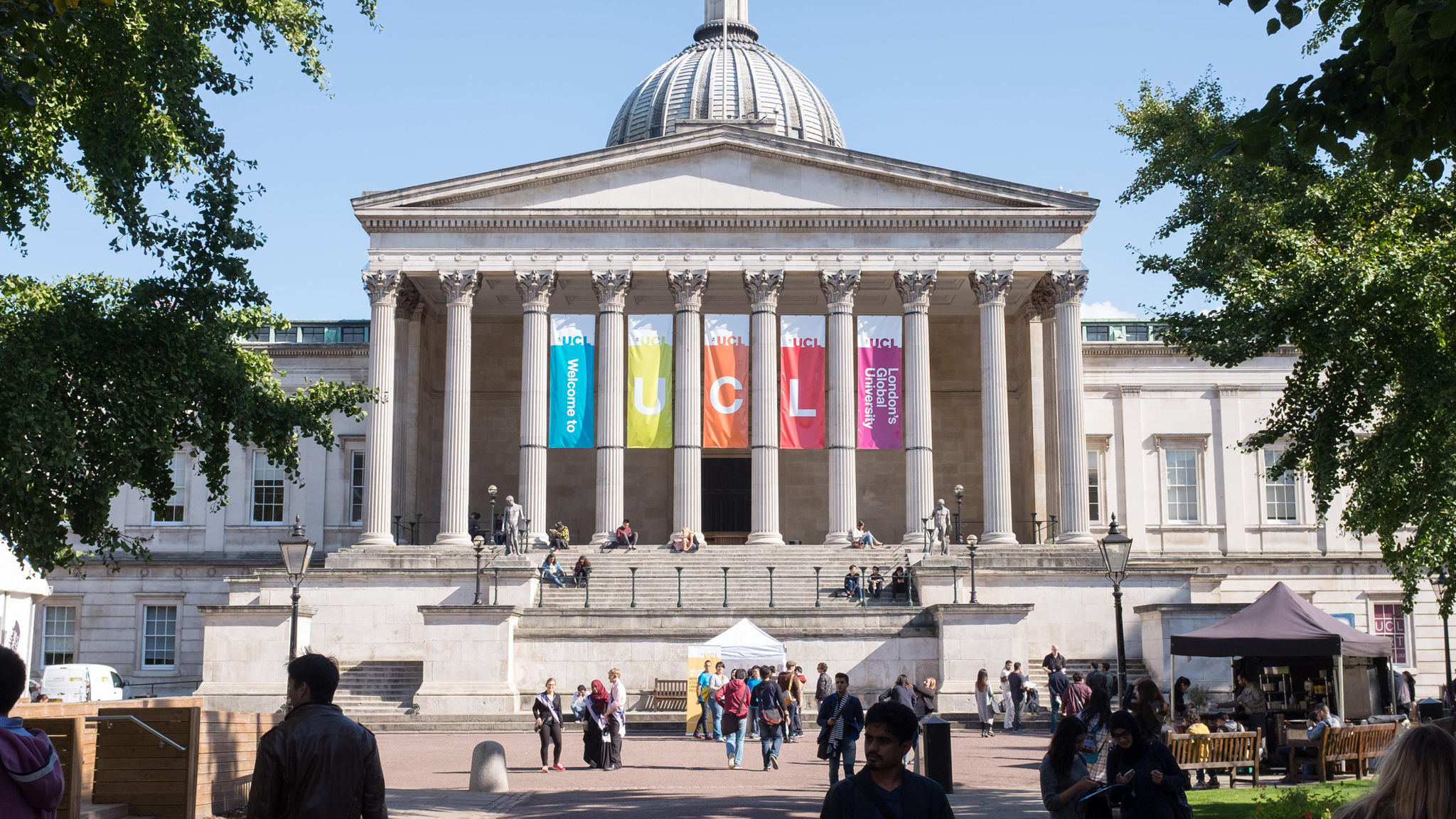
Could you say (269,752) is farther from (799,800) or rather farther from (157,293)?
(157,293)

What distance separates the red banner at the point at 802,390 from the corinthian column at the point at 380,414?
1231 cm

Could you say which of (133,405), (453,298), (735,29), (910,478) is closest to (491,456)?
(453,298)

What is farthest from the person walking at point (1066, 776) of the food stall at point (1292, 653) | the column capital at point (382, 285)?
the column capital at point (382, 285)

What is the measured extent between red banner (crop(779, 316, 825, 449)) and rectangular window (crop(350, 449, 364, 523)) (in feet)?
52.1

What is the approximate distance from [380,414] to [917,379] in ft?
55.5

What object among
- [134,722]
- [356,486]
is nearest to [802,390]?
[356,486]

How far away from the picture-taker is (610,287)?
46.2 meters

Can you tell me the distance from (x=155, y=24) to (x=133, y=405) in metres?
4.96

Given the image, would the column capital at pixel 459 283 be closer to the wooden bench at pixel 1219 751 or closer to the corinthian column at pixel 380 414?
the corinthian column at pixel 380 414

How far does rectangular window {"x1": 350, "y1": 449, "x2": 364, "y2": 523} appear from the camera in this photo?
51156 mm

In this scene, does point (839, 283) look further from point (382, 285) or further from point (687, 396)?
point (382, 285)

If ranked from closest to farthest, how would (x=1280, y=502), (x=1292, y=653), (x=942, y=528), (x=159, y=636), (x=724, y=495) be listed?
(x=1292, y=653) → (x=942, y=528) → (x=159, y=636) → (x=1280, y=502) → (x=724, y=495)

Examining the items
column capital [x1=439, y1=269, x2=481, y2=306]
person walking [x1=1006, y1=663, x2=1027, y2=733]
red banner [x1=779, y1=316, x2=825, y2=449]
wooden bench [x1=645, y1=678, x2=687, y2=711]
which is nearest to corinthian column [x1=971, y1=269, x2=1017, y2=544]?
red banner [x1=779, y1=316, x2=825, y2=449]

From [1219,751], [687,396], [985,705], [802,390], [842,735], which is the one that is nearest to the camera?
[842,735]
